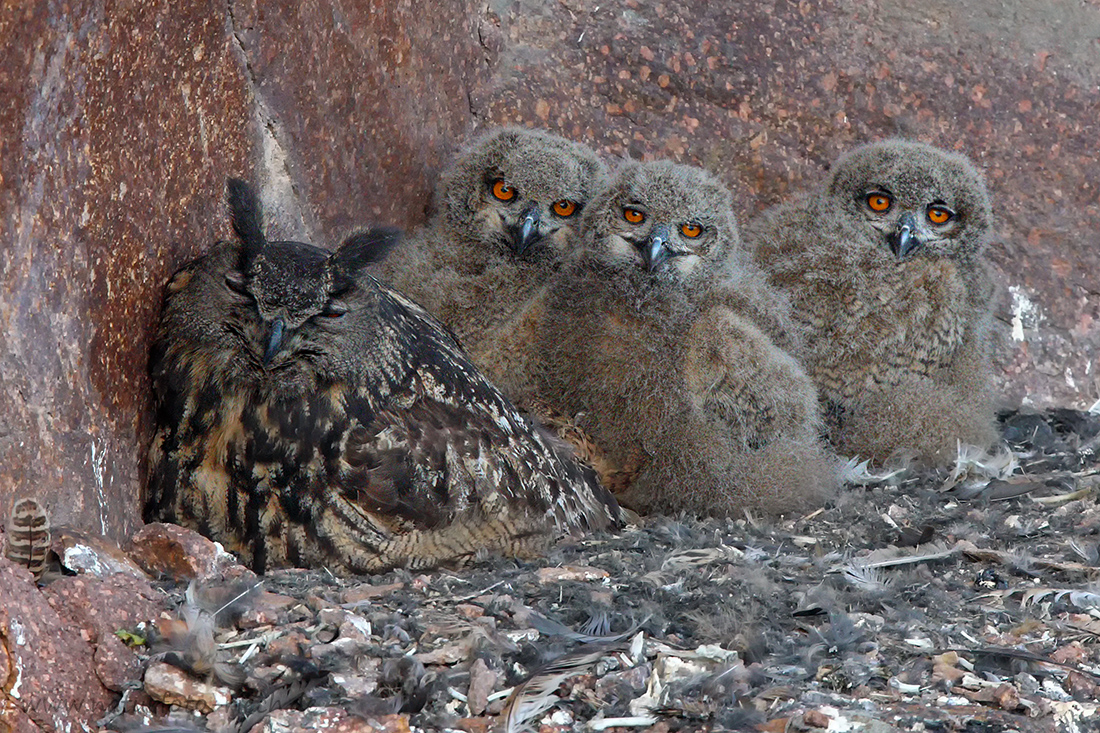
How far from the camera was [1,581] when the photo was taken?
2.60 m

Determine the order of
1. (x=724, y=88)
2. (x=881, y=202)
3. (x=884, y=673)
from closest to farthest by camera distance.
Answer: (x=884, y=673) < (x=881, y=202) < (x=724, y=88)

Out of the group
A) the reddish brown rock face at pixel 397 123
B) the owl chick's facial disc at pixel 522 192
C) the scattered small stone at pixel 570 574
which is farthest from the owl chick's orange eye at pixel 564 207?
the scattered small stone at pixel 570 574

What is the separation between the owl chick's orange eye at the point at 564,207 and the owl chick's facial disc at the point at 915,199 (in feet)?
3.47

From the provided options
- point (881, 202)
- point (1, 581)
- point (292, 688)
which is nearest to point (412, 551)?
point (292, 688)

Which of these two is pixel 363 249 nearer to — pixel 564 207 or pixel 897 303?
pixel 564 207

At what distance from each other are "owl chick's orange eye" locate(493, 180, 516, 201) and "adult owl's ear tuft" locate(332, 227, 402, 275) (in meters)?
1.37

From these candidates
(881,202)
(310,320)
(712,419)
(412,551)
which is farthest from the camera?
(881,202)

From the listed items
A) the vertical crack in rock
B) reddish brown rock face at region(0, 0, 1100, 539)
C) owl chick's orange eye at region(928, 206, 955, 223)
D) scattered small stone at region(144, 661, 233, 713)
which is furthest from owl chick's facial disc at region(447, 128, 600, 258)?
scattered small stone at region(144, 661, 233, 713)

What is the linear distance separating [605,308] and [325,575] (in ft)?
5.43

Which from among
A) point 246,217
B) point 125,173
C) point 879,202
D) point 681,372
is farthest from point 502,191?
point 125,173

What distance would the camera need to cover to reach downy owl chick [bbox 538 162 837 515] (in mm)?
4555

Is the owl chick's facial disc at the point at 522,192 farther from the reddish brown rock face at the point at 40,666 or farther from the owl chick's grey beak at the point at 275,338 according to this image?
the reddish brown rock face at the point at 40,666

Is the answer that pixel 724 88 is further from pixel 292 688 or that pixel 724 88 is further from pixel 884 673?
pixel 292 688

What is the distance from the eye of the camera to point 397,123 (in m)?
5.14
